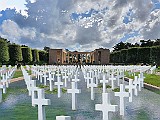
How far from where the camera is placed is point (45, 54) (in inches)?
3125

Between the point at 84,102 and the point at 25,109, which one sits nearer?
the point at 25,109

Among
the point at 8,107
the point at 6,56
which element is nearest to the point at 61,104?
the point at 8,107

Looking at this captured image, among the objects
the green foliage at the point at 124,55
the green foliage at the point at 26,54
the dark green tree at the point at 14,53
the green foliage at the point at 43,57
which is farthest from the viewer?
the green foliage at the point at 43,57

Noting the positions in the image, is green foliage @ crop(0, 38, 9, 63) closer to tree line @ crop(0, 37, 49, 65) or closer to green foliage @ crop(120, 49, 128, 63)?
tree line @ crop(0, 37, 49, 65)

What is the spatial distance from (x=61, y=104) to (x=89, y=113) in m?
1.74

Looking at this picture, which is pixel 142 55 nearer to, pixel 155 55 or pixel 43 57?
pixel 155 55

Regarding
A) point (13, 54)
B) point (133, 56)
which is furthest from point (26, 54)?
point (133, 56)

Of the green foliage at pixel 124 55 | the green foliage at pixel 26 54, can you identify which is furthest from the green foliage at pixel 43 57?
the green foliage at pixel 124 55

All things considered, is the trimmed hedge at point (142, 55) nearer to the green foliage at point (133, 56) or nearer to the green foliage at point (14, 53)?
the green foliage at point (133, 56)

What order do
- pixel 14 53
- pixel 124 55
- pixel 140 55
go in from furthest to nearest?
1. pixel 124 55
2. pixel 140 55
3. pixel 14 53

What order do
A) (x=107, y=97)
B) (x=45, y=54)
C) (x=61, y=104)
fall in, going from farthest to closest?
1. (x=45, y=54)
2. (x=61, y=104)
3. (x=107, y=97)

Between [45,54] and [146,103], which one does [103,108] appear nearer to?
[146,103]

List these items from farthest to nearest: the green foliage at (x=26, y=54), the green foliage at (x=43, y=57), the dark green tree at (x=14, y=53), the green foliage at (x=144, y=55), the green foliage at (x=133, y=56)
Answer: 1. the green foliage at (x=43, y=57)
2. the green foliage at (x=26, y=54)
3. the green foliage at (x=133, y=56)
4. the dark green tree at (x=14, y=53)
5. the green foliage at (x=144, y=55)

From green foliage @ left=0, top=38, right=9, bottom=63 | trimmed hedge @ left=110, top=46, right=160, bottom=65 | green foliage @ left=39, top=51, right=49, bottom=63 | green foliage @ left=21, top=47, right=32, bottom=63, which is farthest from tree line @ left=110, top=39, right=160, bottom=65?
green foliage @ left=0, top=38, right=9, bottom=63
